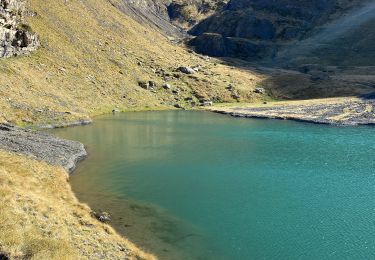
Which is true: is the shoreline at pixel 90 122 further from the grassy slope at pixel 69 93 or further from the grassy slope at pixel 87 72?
the grassy slope at pixel 87 72

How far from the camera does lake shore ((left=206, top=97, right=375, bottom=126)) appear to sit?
11701cm

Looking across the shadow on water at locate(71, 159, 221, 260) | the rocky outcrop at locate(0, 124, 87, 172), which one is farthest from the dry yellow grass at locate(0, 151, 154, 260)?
the rocky outcrop at locate(0, 124, 87, 172)

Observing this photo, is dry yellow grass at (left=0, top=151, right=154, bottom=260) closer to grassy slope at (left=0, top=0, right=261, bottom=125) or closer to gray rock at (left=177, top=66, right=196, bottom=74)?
grassy slope at (left=0, top=0, right=261, bottom=125)

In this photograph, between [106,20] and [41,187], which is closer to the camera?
[41,187]

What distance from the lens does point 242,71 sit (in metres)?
200

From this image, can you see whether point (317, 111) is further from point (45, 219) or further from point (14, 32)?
point (45, 219)

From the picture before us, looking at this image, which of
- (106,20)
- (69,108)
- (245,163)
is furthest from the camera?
(106,20)

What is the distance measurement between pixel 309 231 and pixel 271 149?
1631 inches

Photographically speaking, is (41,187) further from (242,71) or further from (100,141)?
(242,71)

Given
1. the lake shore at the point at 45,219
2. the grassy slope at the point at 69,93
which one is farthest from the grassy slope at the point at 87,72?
the lake shore at the point at 45,219

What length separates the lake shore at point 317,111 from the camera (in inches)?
4607

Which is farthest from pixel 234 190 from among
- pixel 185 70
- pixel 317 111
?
pixel 185 70

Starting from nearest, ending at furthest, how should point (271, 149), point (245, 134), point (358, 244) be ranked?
point (358, 244), point (271, 149), point (245, 134)

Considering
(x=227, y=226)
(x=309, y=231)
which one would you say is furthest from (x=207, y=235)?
(x=309, y=231)
